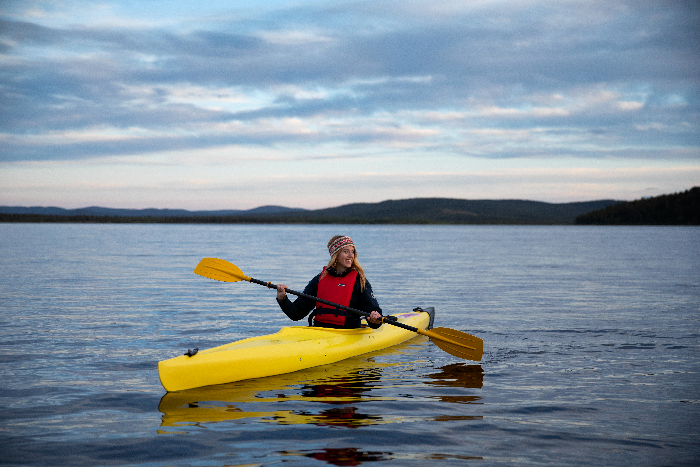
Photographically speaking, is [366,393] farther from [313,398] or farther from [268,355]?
[268,355]

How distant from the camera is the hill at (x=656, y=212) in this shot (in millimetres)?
113750

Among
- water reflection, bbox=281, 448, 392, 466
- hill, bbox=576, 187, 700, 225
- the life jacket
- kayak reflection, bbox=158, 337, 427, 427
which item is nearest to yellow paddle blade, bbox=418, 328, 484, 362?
kayak reflection, bbox=158, 337, 427, 427

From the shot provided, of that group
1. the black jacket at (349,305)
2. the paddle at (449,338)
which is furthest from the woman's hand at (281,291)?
the black jacket at (349,305)

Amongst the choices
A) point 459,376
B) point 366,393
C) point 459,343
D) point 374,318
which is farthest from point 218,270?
point 459,376

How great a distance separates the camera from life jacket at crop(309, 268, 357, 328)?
8.02 metres

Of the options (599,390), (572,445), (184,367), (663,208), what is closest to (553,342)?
(599,390)

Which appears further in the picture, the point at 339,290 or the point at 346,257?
the point at 339,290

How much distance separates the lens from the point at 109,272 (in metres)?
20.1

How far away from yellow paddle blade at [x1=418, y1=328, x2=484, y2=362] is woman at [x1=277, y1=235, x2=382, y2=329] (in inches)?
38.8

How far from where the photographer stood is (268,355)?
7.11 metres

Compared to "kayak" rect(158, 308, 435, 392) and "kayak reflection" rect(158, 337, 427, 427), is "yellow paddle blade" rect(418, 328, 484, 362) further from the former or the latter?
"kayak" rect(158, 308, 435, 392)

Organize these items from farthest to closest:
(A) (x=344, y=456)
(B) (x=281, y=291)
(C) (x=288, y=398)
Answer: (B) (x=281, y=291), (C) (x=288, y=398), (A) (x=344, y=456)

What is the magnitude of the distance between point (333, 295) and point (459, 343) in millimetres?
1856

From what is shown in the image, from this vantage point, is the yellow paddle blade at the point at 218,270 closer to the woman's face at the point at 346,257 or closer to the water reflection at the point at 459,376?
the woman's face at the point at 346,257
